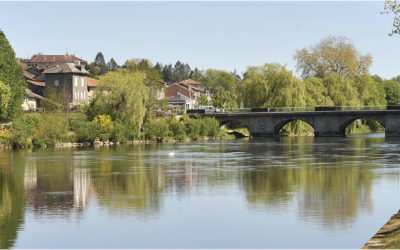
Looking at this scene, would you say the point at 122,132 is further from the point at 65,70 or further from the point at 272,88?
the point at 65,70

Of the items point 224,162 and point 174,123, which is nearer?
point 224,162

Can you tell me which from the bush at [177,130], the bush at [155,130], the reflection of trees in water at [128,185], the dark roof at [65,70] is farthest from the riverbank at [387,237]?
the dark roof at [65,70]

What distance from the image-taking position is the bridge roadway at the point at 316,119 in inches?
4190

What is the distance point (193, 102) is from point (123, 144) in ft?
338

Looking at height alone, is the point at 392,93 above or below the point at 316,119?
above

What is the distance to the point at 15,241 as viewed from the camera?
82.0 feet

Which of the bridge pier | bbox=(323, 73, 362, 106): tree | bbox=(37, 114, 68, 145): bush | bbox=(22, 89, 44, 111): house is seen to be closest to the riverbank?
bbox=(37, 114, 68, 145): bush

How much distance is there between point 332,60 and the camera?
132000mm

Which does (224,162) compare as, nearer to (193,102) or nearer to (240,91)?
(240,91)

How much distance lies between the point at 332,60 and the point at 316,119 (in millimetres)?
→ 25418

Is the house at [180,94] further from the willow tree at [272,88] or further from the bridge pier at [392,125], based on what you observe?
the bridge pier at [392,125]

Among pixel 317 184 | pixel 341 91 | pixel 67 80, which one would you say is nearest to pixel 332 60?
pixel 341 91

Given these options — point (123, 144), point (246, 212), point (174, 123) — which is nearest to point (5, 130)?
point (123, 144)

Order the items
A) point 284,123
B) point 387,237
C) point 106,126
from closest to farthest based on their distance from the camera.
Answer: point 387,237 < point 106,126 < point 284,123
